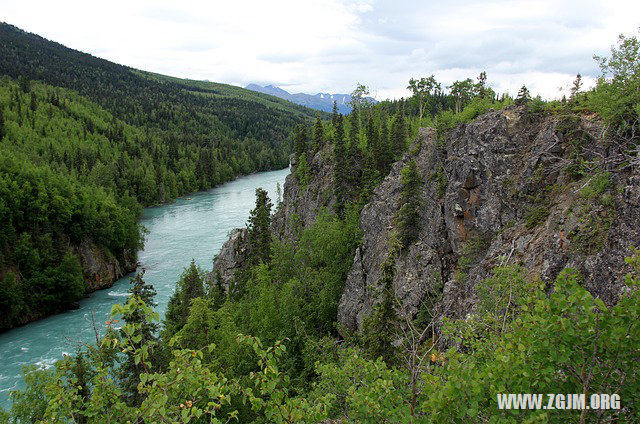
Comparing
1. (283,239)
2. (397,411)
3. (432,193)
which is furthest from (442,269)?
(283,239)

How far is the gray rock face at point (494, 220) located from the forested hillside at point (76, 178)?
41.0m

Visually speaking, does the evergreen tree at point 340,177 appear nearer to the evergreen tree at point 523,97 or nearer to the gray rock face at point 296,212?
the gray rock face at point 296,212

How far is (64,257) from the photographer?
52.4 meters

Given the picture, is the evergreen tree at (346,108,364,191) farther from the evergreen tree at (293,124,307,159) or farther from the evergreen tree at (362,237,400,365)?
the evergreen tree at (362,237,400,365)

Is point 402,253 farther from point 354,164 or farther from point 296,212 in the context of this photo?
point 296,212

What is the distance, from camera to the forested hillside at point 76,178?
50.0m

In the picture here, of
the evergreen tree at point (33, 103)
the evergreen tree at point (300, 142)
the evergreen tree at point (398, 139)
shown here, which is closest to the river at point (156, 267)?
the evergreen tree at point (300, 142)

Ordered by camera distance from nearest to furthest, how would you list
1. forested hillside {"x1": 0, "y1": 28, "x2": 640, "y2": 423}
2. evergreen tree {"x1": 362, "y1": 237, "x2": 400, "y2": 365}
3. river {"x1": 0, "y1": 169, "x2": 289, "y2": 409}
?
1. forested hillside {"x1": 0, "y1": 28, "x2": 640, "y2": 423}
2. evergreen tree {"x1": 362, "y1": 237, "x2": 400, "y2": 365}
3. river {"x1": 0, "y1": 169, "x2": 289, "y2": 409}

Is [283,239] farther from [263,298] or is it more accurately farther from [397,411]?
[397,411]

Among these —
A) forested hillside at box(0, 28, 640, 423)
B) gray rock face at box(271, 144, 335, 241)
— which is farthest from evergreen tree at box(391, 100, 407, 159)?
gray rock face at box(271, 144, 335, 241)

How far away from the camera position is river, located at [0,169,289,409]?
3603 centimetres

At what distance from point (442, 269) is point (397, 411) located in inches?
783

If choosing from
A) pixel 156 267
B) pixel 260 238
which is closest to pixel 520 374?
pixel 260 238

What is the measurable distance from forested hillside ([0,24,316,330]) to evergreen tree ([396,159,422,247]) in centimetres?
4328
